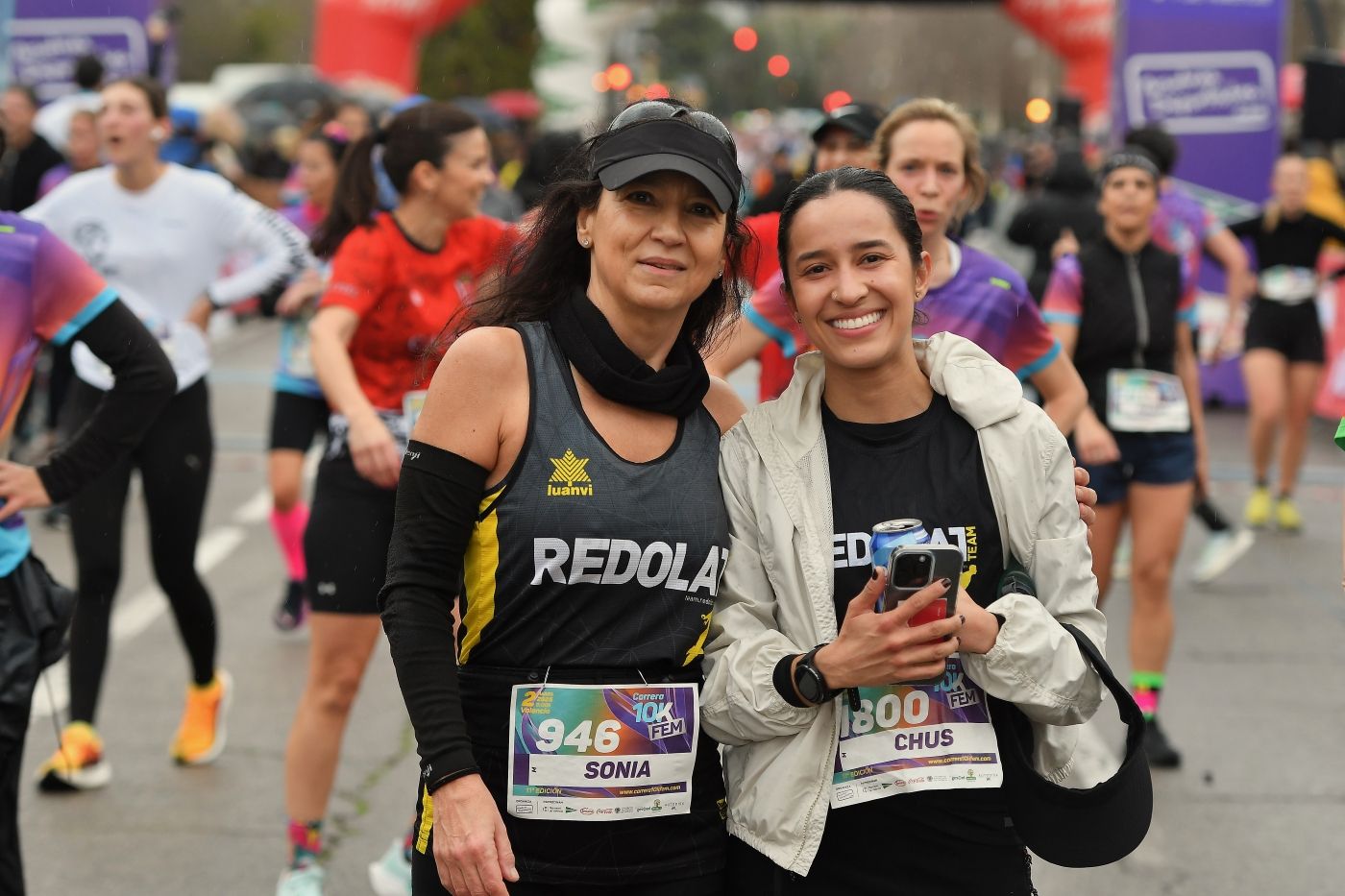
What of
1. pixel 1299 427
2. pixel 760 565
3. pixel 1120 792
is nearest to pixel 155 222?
pixel 760 565

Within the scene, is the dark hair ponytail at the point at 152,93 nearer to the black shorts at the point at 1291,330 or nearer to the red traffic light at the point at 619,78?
the black shorts at the point at 1291,330

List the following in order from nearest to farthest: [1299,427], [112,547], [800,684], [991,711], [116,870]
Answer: [800,684]
[991,711]
[116,870]
[112,547]
[1299,427]

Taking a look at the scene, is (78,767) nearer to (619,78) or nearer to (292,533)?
(292,533)

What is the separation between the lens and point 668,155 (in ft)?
8.48

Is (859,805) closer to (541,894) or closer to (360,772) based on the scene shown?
(541,894)

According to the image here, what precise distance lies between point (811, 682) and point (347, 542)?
2.17 m

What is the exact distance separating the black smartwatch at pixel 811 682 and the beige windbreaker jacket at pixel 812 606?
0.04 meters

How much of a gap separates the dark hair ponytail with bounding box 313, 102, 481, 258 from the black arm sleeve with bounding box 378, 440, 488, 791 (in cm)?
240

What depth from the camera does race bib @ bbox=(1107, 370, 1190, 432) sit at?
19.7ft

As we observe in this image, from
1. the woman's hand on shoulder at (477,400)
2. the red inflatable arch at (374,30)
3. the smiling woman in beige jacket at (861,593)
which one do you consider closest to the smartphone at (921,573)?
the smiling woman in beige jacket at (861,593)

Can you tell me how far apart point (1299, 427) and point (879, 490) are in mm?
8013

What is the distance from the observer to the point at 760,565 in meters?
2.71

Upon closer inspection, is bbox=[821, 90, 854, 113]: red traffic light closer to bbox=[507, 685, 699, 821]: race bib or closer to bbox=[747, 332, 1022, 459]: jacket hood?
bbox=[747, 332, 1022, 459]: jacket hood

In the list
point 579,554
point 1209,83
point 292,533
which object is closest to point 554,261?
point 579,554
